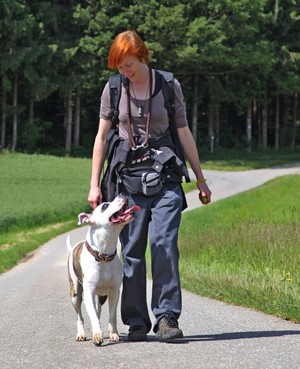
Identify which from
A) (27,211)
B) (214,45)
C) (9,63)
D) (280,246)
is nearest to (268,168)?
(214,45)

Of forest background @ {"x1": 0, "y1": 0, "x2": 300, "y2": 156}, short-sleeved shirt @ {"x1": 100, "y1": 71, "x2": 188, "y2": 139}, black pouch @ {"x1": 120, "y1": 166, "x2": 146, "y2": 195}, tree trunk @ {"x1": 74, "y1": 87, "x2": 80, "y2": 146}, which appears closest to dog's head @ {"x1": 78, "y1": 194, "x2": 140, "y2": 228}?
black pouch @ {"x1": 120, "y1": 166, "x2": 146, "y2": 195}

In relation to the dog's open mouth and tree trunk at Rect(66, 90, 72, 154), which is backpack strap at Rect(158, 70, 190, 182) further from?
tree trunk at Rect(66, 90, 72, 154)

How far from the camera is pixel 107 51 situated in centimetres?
5912

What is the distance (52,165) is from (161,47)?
372 inches

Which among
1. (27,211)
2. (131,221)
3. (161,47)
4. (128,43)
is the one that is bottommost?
(27,211)

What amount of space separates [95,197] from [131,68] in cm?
108

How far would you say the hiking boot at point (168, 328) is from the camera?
7.56m

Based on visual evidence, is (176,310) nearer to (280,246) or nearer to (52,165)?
(280,246)

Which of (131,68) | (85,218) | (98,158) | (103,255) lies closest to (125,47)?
(131,68)

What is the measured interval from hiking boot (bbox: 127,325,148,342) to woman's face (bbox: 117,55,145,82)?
6.50 feet

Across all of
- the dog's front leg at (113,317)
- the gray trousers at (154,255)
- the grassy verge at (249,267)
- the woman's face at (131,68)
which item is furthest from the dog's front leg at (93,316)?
the grassy verge at (249,267)

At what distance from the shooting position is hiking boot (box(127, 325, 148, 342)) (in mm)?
7746

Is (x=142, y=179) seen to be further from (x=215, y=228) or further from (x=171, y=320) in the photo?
(x=215, y=228)

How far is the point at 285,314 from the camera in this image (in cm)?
925
